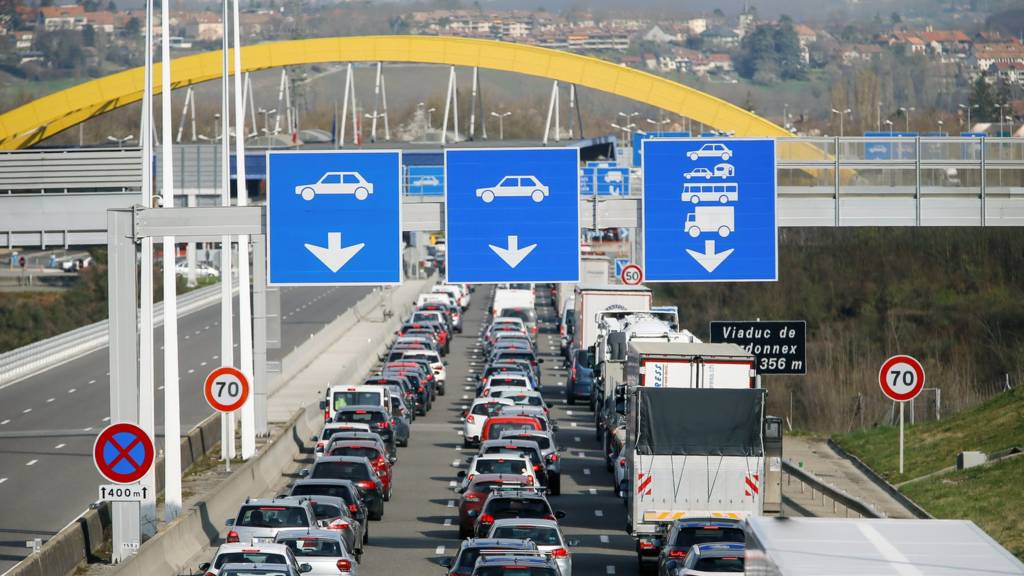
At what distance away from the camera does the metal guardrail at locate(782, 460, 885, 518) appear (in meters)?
25.1

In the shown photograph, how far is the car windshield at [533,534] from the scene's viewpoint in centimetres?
2181

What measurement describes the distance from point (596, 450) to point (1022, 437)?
36.6ft

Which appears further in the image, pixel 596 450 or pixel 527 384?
pixel 527 384

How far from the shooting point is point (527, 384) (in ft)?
149

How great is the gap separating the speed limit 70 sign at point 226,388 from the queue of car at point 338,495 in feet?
5.89

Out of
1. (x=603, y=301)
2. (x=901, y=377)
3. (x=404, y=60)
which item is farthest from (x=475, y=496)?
(x=404, y=60)

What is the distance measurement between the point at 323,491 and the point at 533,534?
471cm

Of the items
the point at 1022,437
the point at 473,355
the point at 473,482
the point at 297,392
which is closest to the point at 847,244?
the point at 473,355

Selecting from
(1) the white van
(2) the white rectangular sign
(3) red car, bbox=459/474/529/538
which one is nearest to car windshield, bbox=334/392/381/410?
(1) the white van

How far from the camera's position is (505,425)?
118 ft

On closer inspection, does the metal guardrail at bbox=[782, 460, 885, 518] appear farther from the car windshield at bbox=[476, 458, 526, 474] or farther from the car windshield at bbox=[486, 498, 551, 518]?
the car windshield at bbox=[476, 458, 526, 474]

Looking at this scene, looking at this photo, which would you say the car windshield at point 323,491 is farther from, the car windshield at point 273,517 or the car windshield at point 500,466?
the car windshield at point 500,466

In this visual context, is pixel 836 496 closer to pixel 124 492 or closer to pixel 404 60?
pixel 124 492

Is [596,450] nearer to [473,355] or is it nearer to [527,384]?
[527,384]
